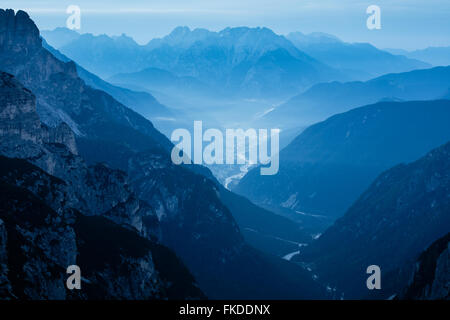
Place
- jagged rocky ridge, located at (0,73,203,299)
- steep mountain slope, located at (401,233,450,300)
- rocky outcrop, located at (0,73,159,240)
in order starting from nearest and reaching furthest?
jagged rocky ridge, located at (0,73,203,299)
steep mountain slope, located at (401,233,450,300)
rocky outcrop, located at (0,73,159,240)

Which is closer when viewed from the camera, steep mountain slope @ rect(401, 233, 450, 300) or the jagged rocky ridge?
the jagged rocky ridge

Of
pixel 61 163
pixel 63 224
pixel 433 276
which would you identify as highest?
pixel 61 163

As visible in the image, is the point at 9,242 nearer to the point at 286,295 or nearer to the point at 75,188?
the point at 75,188

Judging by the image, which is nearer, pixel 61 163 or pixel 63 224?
pixel 63 224

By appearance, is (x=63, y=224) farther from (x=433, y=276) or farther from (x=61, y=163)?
(x=433, y=276)

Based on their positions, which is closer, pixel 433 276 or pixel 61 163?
pixel 433 276

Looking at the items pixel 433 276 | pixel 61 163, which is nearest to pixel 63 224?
pixel 61 163

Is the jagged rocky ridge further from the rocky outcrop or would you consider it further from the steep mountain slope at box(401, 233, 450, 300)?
the steep mountain slope at box(401, 233, 450, 300)

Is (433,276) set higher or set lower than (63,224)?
lower

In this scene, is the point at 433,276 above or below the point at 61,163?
→ below

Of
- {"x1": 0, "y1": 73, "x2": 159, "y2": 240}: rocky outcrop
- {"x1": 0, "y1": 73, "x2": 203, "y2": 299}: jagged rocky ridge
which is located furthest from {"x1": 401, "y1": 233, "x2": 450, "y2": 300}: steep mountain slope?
{"x1": 0, "y1": 73, "x2": 159, "y2": 240}: rocky outcrop

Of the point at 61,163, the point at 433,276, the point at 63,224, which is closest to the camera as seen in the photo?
the point at 63,224

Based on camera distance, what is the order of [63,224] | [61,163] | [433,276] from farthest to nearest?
[61,163], [433,276], [63,224]

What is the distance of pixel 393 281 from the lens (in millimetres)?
174625
